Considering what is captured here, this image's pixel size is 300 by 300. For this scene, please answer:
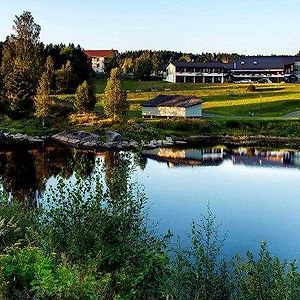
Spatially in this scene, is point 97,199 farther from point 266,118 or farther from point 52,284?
point 266,118

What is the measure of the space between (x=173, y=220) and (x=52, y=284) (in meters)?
20.1

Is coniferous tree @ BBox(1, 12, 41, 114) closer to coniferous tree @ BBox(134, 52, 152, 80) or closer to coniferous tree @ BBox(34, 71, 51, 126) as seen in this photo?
coniferous tree @ BBox(34, 71, 51, 126)

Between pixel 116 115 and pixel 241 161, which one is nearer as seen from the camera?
pixel 241 161

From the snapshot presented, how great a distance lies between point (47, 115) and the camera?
2655 inches

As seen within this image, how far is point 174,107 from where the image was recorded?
6950cm

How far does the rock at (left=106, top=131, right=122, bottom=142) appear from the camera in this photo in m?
57.9

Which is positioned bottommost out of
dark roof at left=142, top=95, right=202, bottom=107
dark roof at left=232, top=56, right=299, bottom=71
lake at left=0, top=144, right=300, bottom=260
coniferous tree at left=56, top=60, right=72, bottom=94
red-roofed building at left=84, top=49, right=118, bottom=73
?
lake at left=0, top=144, right=300, bottom=260

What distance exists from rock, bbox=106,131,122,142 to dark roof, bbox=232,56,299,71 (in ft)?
235

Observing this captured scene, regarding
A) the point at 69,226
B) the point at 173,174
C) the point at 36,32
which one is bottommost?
the point at 173,174

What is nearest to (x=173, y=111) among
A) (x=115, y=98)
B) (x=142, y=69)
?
(x=115, y=98)

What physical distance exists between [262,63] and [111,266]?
4705 inches

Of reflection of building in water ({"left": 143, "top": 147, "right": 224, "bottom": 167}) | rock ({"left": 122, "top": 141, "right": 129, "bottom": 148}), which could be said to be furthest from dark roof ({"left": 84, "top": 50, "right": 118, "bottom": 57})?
reflection of building in water ({"left": 143, "top": 147, "right": 224, "bottom": 167})

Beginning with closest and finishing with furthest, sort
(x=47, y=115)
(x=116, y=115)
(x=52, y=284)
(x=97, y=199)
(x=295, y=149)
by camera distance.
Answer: (x=52, y=284) → (x=97, y=199) → (x=295, y=149) → (x=116, y=115) → (x=47, y=115)

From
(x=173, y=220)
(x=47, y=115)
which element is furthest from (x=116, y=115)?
(x=173, y=220)
